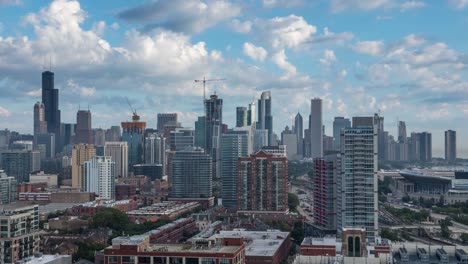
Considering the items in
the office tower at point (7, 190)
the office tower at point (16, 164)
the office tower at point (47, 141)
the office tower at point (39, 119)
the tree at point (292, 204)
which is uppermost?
the office tower at point (39, 119)

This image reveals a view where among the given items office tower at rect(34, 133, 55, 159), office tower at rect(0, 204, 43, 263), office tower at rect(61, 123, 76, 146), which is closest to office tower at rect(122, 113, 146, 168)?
office tower at rect(34, 133, 55, 159)

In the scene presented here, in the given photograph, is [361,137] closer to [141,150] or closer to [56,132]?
[141,150]

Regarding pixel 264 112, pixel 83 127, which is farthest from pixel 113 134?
pixel 264 112

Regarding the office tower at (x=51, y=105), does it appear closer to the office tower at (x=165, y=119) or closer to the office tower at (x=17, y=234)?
the office tower at (x=165, y=119)

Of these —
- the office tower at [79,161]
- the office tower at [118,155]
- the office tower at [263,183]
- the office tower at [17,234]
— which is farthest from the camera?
the office tower at [118,155]

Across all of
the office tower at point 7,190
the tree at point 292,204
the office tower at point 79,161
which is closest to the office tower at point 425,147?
the office tower at point 79,161

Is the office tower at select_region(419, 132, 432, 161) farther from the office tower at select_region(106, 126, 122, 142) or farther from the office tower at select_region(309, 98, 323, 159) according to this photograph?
the office tower at select_region(106, 126, 122, 142)

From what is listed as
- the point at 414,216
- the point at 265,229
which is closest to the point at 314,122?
the point at 414,216
